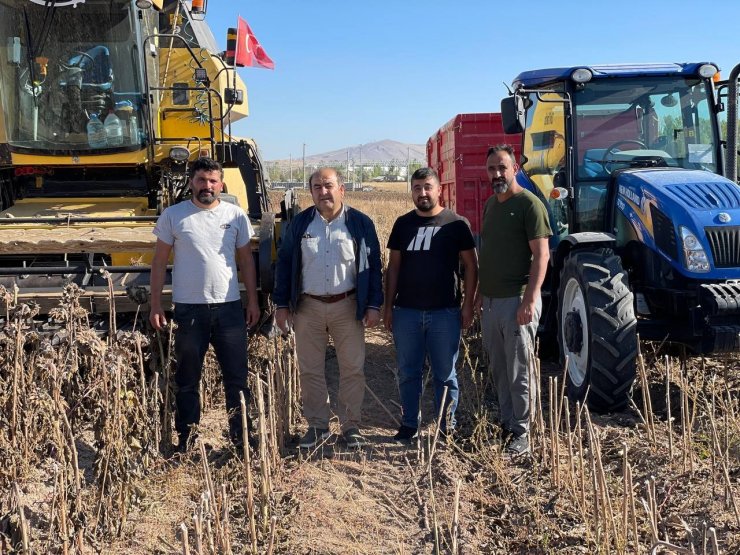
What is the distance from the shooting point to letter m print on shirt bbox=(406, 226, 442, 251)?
483 centimetres

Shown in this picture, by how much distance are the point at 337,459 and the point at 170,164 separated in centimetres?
383

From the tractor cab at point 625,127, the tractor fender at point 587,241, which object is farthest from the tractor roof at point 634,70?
the tractor fender at point 587,241

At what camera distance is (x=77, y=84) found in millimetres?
7355

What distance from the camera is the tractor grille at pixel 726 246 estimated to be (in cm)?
532

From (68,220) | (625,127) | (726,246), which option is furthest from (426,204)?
(68,220)

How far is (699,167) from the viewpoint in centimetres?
631

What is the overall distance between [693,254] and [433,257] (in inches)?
69.4

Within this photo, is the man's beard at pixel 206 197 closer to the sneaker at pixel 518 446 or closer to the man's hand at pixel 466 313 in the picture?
the man's hand at pixel 466 313

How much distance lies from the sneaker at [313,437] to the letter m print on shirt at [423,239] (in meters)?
1.20

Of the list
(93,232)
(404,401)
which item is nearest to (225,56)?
(93,232)

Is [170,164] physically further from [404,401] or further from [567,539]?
[567,539]

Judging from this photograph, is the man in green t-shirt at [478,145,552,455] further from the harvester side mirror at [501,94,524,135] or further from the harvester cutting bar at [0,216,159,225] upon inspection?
the harvester cutting bar at [0,216,159,225]

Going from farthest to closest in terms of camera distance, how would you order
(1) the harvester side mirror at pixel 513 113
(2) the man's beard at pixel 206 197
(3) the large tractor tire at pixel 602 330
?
(1) the harvester side mirror at pixel 513 113, (3) the large tractor tire at pixel 602 330, (2) the man's beard at pixel 206 197

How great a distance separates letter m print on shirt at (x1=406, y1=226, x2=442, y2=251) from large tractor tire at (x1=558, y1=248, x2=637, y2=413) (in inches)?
46.8
